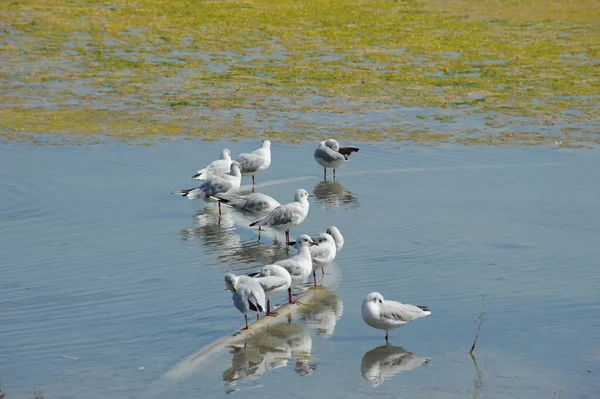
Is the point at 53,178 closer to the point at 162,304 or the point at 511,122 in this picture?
the point at 162,304

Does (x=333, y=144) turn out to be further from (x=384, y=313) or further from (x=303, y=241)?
(x=384, y=313)

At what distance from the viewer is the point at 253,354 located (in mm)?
10023

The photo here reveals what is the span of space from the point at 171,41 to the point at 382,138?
12382 millimetres

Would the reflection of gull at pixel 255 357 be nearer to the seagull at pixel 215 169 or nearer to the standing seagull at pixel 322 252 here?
the standing seagull at pixel 322 252

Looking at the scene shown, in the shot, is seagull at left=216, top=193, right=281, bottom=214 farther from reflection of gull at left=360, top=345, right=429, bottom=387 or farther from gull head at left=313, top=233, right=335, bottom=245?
reflection of gull at left=360, top=345, right=429, bottom=387

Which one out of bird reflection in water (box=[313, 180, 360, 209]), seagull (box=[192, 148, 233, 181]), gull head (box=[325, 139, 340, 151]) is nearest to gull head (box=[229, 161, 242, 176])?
seagull (box=[192, 148, 233, 181])

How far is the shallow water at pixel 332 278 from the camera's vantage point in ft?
31.2

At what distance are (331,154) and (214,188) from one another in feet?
8.37

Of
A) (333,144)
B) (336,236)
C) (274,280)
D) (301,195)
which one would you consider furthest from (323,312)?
(333,144)

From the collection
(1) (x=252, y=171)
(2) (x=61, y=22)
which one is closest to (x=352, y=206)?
(1) (x=252, y=171)

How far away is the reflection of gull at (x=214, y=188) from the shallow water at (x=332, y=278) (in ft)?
1.01

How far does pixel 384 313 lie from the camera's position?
1018 cm

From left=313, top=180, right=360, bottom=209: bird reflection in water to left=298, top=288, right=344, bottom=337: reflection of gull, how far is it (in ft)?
13.5

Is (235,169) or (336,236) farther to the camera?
(235,169)
